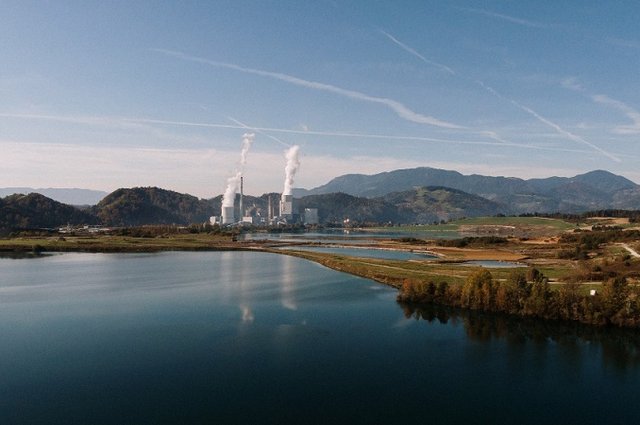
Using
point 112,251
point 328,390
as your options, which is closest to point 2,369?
point 328,390

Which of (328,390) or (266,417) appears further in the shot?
(328,390)

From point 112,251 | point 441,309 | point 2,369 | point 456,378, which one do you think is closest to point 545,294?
point 441,309

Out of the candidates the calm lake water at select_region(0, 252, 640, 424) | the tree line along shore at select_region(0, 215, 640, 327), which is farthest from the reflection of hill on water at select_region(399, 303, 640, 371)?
the tree line along shore at select_region(0, 215, 640, 327)

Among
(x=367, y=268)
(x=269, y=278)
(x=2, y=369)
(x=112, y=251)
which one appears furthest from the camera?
(x=112, y=251)

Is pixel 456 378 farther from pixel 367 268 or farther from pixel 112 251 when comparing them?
pixel 112 251

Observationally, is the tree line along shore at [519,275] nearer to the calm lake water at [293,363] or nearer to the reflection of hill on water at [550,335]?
the reflection of hill on water at [550,335]

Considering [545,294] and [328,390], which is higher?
[545,294]

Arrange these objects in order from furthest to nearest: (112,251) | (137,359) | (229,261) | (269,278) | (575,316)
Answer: (112,251)
(229,261)
(269,278)
(575,316)
(137,359)
